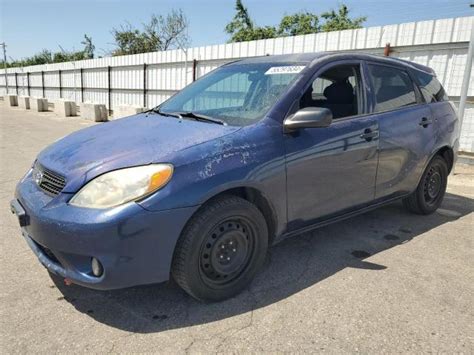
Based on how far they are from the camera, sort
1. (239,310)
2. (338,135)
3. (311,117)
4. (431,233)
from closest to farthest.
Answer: (239,310) < (311,117) < (338,135) < (431,233)

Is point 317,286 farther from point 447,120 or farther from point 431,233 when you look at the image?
point 447,120

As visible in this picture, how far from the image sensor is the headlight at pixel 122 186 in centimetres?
238

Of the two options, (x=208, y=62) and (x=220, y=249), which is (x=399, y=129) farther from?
(x=208, y=62)

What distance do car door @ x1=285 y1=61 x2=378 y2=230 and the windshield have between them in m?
0.27

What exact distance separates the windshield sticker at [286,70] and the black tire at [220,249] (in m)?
1.24

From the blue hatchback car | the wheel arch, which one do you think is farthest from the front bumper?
the wheel arch

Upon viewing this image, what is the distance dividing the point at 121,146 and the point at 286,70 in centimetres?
154

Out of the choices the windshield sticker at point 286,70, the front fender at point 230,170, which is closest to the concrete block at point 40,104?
the windshield sticker at point 286,70

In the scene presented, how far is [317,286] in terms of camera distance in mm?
3088

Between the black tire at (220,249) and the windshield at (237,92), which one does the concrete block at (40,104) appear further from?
the black tire at (220,249)

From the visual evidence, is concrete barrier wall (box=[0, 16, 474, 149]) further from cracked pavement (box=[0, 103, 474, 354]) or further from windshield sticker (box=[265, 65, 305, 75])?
windshield sticker (box=[265, 65, 305, 75])

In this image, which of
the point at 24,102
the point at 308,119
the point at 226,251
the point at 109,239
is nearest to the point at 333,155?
the point at 308,119

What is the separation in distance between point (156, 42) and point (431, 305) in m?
43.4

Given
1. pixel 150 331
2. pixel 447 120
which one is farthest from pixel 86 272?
pixel 447 120
